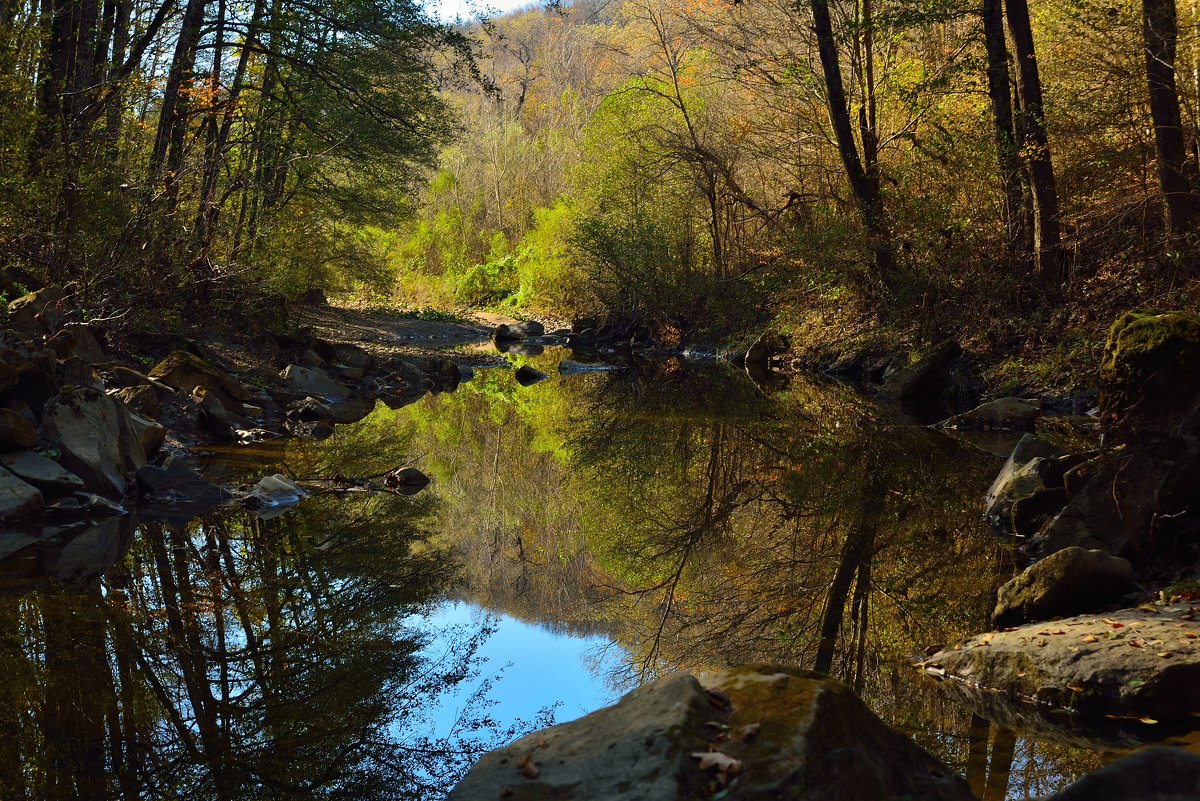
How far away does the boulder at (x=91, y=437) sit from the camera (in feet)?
27.5

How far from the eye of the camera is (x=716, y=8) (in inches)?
962

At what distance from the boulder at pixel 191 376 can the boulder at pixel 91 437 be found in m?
3.34

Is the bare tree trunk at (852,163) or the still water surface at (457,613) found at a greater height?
the bare tree trunk at (852,163)

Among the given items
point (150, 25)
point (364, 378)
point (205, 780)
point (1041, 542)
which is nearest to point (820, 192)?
point (364, 378)

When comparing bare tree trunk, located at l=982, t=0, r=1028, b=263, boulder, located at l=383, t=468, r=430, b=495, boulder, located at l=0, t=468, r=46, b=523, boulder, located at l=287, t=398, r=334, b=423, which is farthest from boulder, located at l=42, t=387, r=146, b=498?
bare tree trunk, located at l=982, t=0, r=1028, b=263

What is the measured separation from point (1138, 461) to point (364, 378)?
50.3 ft

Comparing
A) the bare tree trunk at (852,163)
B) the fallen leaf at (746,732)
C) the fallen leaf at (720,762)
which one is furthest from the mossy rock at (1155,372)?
the bare tree trunk at (852,163)

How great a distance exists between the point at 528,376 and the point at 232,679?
16.4 metres

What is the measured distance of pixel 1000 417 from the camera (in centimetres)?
1330

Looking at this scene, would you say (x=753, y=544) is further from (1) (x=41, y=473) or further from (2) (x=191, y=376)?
(2) (x=191, y=376)

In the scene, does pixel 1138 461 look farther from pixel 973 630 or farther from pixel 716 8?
pixel 716 8

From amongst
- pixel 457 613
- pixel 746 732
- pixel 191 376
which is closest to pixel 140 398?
pixel 191 376

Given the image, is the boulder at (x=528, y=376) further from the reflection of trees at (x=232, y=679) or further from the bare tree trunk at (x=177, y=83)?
the reflection of trees at (x=232, y=679)

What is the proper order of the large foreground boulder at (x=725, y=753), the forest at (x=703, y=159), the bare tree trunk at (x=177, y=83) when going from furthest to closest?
the bare tree trunk at (x=177, y=83), the forest at (x=703, y=159), the large foreground boulder at (x=725, y=753)
